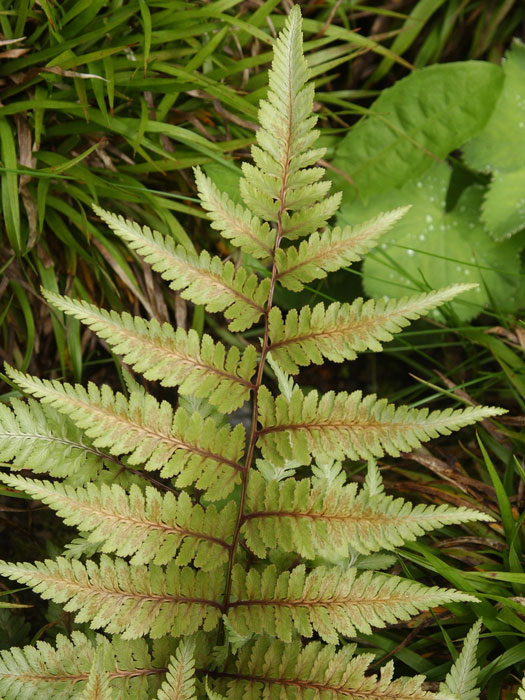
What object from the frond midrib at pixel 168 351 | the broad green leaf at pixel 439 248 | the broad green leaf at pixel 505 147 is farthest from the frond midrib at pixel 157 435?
the broad green leaf at pixel 505 147

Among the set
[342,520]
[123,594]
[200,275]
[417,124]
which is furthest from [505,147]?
[123,594]

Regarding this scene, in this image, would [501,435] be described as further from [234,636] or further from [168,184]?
[168,184]

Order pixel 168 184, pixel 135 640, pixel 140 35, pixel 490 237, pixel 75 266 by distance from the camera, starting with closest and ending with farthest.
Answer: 1. pixel 135 640
2. pixel 140 35
3. pixel 75 266
4. pixel 168 184
5. pixel 490 237

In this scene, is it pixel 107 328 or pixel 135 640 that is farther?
pixel 135 640

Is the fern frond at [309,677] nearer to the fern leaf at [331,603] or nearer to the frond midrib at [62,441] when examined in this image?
the fern leaf at [331,603]

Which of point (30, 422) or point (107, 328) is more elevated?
point (107, 328)

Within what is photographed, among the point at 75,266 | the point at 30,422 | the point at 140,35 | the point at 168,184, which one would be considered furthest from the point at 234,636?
the point at 140,35
